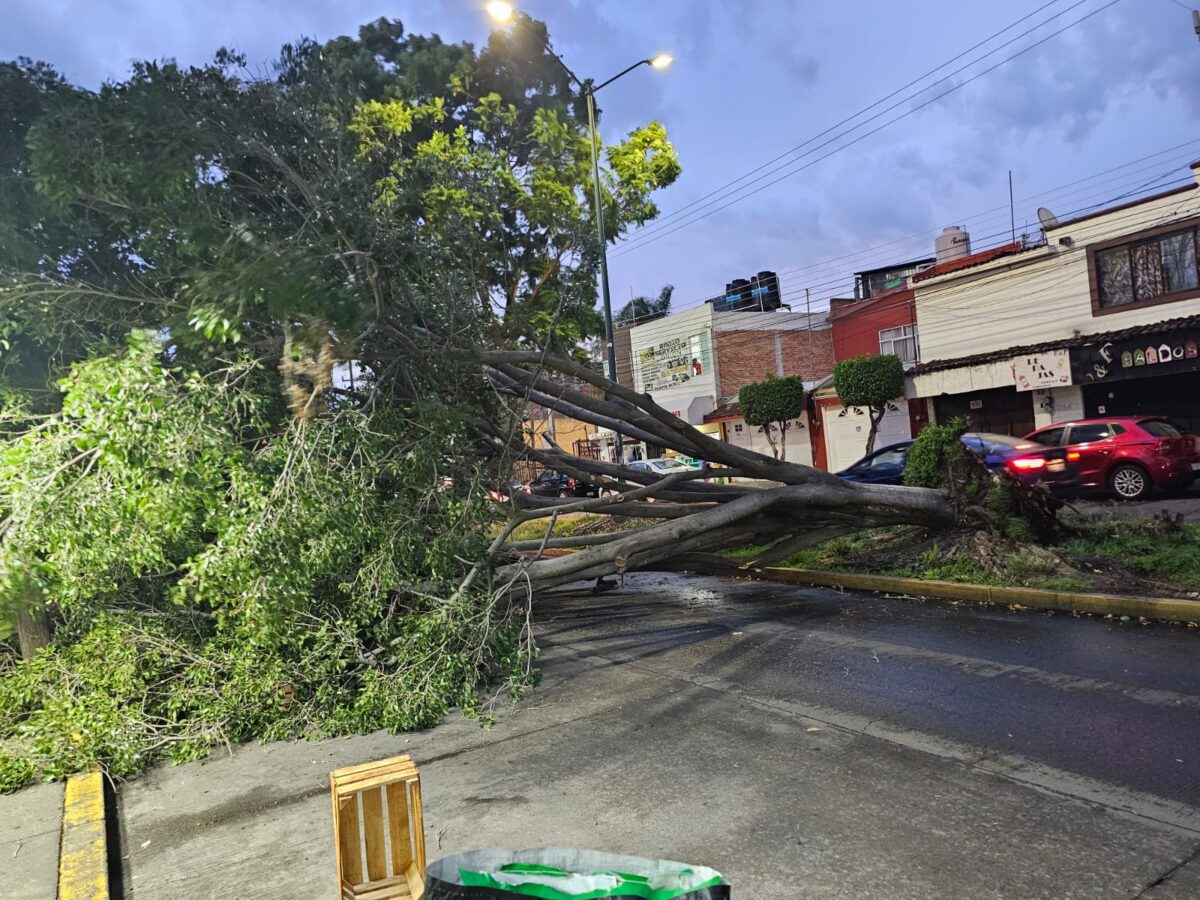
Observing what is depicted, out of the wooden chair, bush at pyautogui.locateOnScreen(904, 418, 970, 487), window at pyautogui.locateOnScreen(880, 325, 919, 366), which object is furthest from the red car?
the wooden chair

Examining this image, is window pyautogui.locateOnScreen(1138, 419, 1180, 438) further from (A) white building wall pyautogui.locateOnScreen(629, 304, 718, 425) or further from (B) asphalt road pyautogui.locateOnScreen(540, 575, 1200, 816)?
(A) white building wall pyautogui.locateOnScreen(629, 304, 718, 425)

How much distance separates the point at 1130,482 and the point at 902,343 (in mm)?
13400

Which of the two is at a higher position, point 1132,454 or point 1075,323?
point 1075,323

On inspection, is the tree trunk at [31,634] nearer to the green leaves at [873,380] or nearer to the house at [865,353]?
the green leaves at [873,380]

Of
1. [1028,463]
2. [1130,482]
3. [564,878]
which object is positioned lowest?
[1130,482]

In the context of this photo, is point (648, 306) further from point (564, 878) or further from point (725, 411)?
point (564, 878)

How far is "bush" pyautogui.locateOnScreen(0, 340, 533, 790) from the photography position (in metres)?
5.11

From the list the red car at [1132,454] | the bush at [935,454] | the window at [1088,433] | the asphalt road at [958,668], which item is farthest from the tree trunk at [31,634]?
the window at [1088,433]

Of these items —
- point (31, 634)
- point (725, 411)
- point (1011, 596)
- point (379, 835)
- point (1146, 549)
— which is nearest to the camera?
point (379, 835)

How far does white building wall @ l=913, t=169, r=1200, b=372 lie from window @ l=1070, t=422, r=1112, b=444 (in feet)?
17.7

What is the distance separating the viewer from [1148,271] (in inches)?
759

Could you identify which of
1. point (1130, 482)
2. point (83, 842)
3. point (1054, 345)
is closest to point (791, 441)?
point (1054, 345)

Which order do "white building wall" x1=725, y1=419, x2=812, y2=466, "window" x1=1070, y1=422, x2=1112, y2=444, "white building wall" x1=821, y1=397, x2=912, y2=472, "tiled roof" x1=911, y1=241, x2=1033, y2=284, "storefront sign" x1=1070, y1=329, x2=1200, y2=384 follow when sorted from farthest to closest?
"white building wall" x1=725, y1=419, x2=812, y2=466, "white building wall" x1=821, y1=397, x2=912, y2=472, "tiled roof" x1=911, y1=241, x2=1033, y2=284, "storefront sign" x1=1070, y1=329, x2=1200, y2=384, "window" x1=1070, y1=422, x2=1112, y2=444

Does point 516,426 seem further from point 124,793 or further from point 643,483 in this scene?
point 124,793
